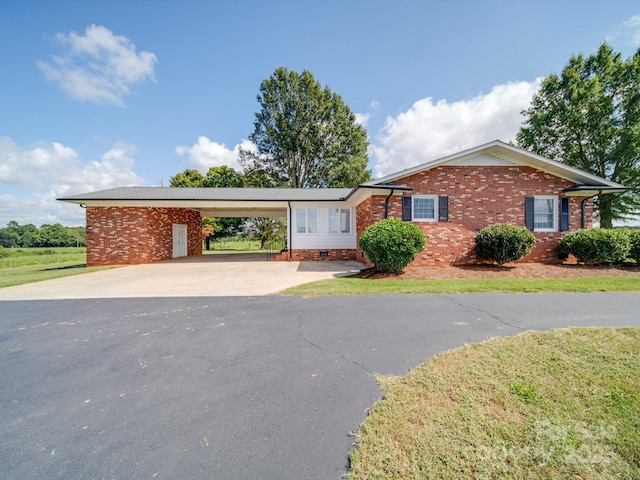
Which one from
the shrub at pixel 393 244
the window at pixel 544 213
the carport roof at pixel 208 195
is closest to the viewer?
the shrub at pixel 393 244

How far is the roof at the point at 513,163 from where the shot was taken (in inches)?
428

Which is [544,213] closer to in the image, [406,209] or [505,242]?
[505,242]

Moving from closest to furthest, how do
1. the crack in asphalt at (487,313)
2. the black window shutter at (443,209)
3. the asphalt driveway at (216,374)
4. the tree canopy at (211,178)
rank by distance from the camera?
the asphalt driveway at (216,374), the crack in asphalt at (487,313), the black window shutter at (443,209), the tree canopy at (211,178)

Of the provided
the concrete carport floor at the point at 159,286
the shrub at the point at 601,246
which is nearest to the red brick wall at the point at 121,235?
the concrete carport floor at the point at 159,286

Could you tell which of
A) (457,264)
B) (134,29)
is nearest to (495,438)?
(457,264)

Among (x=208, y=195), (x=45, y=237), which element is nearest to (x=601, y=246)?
(x=208, y=195)

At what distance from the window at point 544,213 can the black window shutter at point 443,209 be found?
3521 mm

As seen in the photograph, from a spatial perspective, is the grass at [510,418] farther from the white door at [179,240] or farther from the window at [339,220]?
the white door at [179,240]

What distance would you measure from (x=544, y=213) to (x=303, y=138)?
71.8 ft

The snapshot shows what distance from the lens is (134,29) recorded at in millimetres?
10641

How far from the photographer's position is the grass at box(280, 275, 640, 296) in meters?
6.93

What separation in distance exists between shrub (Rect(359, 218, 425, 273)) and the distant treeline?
56.2 metres

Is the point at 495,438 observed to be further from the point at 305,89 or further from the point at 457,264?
the point at 305,89

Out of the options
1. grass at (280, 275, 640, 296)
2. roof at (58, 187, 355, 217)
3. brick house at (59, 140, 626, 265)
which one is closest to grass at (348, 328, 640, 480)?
grass at (280, 275, 640, 296)
